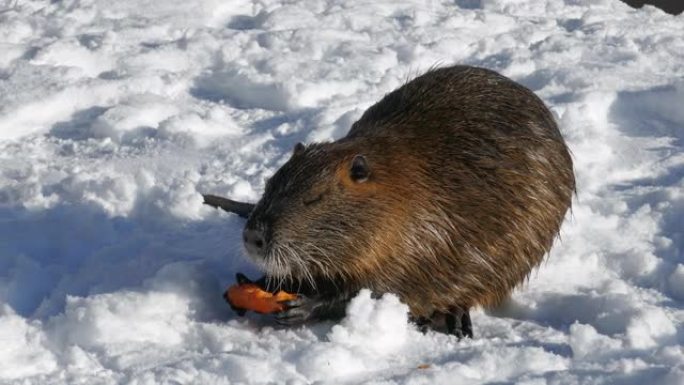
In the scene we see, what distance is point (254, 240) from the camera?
3781mm

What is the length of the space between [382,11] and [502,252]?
305 cm

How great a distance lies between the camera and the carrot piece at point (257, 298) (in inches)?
151

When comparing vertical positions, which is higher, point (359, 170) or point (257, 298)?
point (359, 170)

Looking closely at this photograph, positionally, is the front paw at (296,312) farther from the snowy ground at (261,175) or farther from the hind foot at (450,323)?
the hind foot at (450,323)

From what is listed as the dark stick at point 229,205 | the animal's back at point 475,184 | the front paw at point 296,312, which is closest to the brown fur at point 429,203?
the animal's back at point 475,184

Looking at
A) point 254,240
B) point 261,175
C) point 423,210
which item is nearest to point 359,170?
point 423,210

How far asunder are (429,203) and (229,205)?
0.88 metres

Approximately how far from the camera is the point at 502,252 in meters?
4.10

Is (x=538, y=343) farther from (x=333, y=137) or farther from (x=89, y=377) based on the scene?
(x=333, y=137)

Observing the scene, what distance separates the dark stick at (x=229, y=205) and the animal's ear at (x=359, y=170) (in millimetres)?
680

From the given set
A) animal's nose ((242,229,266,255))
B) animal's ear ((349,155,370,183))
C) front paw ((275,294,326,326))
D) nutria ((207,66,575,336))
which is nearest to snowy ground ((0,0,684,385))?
front paw ((275,294,326,326))

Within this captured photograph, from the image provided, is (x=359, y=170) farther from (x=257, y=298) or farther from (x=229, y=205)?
(x=229, y=205)

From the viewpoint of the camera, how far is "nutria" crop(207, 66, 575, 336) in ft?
12.7

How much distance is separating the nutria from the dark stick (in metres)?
0.51
